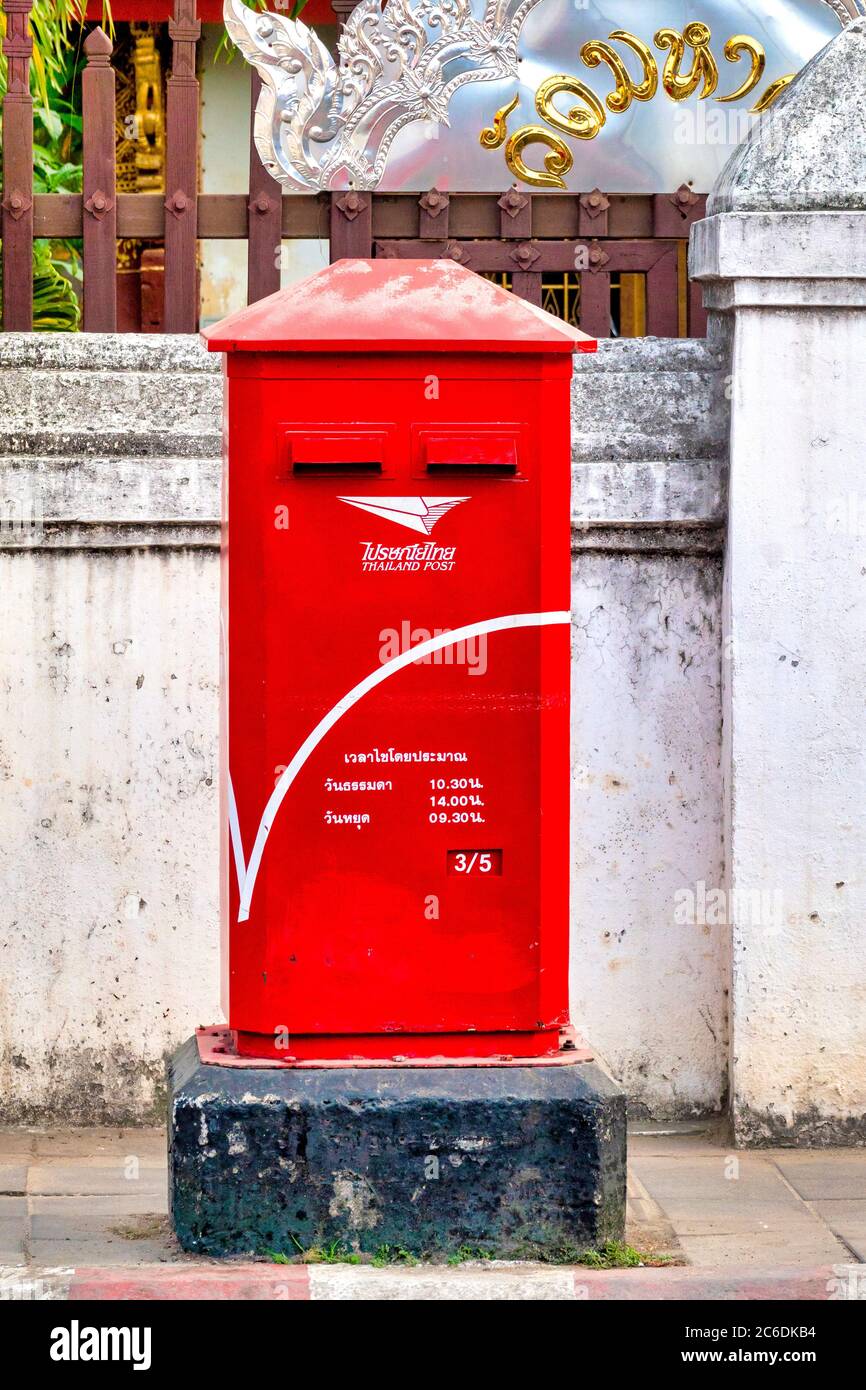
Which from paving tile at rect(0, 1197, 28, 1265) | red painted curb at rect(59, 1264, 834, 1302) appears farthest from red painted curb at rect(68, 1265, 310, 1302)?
paving tile at rect(0, 1197, 28, 1265)

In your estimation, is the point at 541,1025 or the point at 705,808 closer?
the point at 541,1025

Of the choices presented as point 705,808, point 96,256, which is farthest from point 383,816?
point 96,256

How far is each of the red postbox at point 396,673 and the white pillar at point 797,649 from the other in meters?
1.50

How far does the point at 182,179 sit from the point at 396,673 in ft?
8.17

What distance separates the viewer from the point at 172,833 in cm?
623

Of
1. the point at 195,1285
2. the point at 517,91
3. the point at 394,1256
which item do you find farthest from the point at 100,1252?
the point at 517,91

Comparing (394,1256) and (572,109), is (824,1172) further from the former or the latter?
(572,109)

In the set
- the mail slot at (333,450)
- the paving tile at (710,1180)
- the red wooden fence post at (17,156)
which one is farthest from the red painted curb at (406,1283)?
the red wooden fence post at (17,156)

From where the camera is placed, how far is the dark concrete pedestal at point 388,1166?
4.65m

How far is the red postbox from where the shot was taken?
185 inches

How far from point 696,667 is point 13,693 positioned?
2.35m

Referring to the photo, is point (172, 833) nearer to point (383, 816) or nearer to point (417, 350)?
point (383, 816)

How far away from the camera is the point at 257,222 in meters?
6.41

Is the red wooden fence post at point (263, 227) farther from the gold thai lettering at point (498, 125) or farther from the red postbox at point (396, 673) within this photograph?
the red postbox at point (396, 673)
